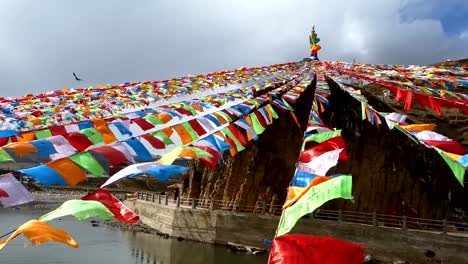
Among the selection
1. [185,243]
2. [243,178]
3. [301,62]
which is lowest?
[185,243]

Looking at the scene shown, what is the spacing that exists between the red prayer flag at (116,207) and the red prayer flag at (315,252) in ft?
5.93

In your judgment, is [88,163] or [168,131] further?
[168,131]

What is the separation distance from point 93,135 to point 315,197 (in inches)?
219

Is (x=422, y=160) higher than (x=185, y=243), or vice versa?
(x=422, y=160)

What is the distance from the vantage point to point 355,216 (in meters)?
20.2

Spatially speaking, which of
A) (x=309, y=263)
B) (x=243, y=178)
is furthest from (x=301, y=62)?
(x=309, y=263)

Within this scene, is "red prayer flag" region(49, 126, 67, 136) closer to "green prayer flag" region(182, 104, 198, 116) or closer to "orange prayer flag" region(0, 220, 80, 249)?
"green prayer flag" region(182, 104, 198, 116)

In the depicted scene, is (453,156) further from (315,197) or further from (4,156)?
(4,156)

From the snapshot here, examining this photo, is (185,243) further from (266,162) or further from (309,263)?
(309,263)

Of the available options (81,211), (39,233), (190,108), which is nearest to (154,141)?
(81,211)

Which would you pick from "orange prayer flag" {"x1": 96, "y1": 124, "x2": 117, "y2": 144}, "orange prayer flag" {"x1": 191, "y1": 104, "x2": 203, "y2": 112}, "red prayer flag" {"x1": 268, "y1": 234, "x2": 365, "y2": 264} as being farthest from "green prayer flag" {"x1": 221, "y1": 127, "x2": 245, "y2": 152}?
"red prayer flag" {"x1": 268, "y1": 234, "x2": 365, "y2": 264}

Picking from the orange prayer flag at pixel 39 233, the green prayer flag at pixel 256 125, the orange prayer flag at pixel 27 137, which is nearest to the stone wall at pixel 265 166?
the green prayer flag at pixel 256 125

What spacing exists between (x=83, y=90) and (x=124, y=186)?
1983 inches

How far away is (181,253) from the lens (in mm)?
20781
